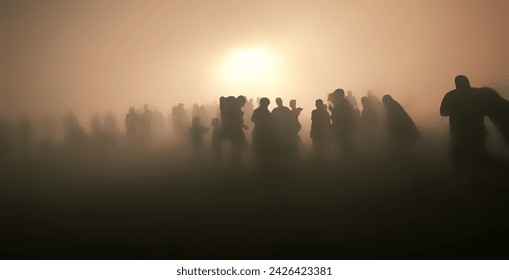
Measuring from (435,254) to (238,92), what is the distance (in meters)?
1.54

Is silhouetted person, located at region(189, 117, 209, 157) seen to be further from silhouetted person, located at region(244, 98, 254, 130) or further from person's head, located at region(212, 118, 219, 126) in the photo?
silhouetted person, located at region(244, 98, 254, 130)

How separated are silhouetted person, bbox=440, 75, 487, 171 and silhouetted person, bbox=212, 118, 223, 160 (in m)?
1.38

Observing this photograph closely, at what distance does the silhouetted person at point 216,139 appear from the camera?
2656 millimetres

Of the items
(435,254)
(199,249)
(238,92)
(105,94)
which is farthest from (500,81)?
(105,94)

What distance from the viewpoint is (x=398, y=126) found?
262 cm

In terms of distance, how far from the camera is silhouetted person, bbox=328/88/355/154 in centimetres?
263

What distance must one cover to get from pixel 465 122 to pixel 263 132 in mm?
1248

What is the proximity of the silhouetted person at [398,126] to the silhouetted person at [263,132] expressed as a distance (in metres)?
0.73

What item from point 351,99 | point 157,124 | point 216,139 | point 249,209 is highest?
point 351,99

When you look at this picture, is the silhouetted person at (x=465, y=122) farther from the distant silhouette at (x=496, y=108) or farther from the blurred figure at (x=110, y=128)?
the blurred figure at (x=110, y=128)

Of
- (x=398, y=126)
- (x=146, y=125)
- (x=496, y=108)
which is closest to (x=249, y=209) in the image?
(x=146, y=125)

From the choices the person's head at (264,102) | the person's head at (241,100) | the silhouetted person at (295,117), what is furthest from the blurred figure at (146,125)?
the silhouetted person at (295,117)

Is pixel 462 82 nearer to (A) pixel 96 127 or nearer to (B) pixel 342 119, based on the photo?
(B) pixel 342 119

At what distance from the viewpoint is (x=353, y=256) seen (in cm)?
255
